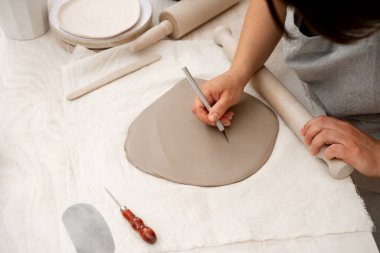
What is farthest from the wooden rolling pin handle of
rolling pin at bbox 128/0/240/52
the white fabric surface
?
the white fabric surface

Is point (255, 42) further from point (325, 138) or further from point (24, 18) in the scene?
point (24, 18)

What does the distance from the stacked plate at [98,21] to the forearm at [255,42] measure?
0.99 feet

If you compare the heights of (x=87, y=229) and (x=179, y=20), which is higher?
(x=179, y=20)

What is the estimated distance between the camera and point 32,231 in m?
0.77

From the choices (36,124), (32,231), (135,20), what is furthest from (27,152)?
(135,20)

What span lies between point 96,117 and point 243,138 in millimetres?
331

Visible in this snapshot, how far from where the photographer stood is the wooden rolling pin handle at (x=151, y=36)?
1.06m

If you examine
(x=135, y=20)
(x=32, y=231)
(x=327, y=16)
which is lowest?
(x=32, y=231)

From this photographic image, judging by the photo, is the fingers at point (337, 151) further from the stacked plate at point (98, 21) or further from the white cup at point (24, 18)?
the white cup at point (24, 18)

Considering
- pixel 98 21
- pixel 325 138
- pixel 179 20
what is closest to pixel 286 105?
pixel 325 138

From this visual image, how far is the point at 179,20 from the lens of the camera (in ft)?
3.63

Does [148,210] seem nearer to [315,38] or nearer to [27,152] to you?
[27,152]

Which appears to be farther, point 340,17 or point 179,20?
point 179,20

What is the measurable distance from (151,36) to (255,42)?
0.91 ft
